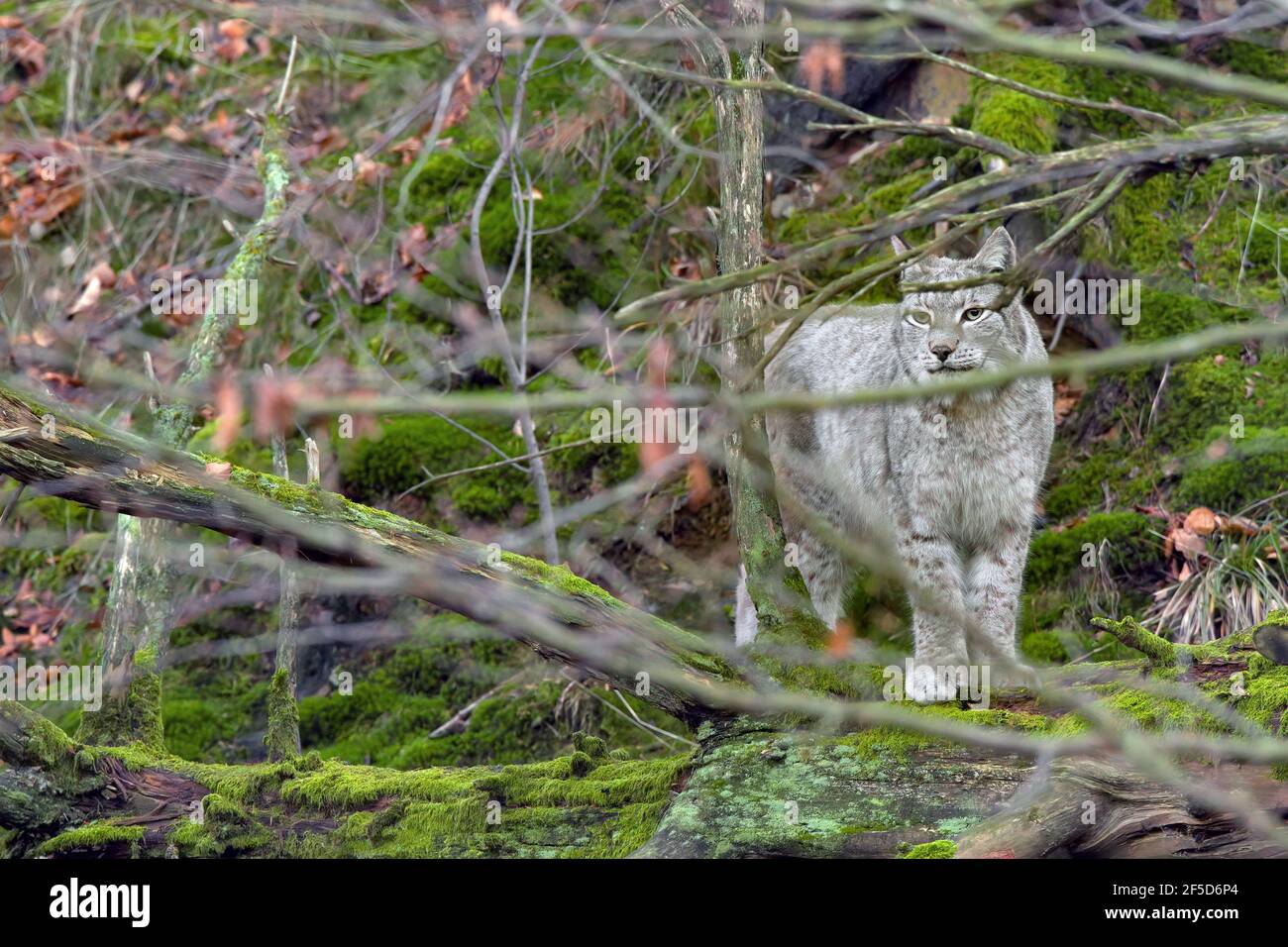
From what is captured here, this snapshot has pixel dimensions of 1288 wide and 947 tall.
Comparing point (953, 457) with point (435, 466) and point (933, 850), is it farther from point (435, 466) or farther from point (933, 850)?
point (435, 466)

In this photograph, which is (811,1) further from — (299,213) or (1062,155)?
(299,213)

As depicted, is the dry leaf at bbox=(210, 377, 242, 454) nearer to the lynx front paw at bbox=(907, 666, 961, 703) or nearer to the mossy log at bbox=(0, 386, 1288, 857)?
the mossy log at bbox=(0, 386, 1288, 857)

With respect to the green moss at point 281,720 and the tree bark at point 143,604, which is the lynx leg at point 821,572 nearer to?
the green moss at point 281,720

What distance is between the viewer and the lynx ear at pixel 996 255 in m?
5.38

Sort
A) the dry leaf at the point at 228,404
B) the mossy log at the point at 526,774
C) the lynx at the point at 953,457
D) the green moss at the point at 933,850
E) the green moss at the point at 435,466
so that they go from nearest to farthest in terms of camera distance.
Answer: the dry leaf at the point at 228,404
the green moss at the point at 933,850
the mossy log at the point at 526,774
the lynx at the point at 953,457
the green moss at the point at 435,466

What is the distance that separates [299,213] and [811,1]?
223 inches

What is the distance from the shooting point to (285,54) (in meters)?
10.1

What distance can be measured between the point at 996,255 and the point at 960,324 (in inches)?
16.3

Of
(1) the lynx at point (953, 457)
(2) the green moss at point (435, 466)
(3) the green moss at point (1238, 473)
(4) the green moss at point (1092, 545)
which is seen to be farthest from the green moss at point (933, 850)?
(2) the green moss at point (435, 466)

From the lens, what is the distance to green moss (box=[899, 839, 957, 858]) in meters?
3.67

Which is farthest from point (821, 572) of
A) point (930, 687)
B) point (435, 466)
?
point (435, 466)

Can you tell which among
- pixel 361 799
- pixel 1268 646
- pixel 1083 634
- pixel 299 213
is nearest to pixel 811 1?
pixel 1268 646

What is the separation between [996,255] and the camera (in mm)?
5410

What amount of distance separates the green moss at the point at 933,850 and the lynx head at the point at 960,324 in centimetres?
208
